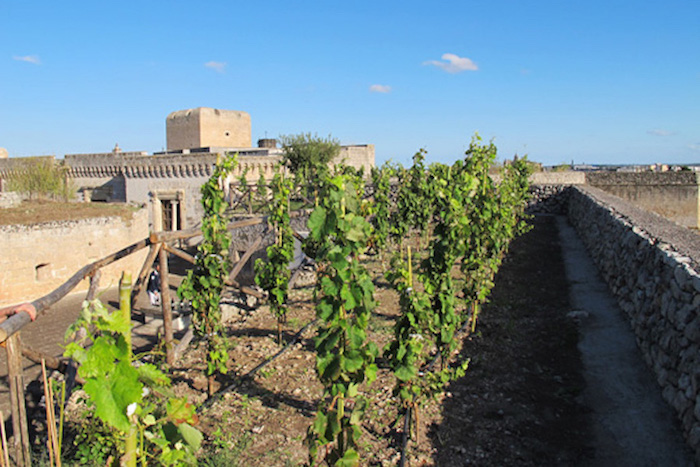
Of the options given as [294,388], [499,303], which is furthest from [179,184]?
[294,388]

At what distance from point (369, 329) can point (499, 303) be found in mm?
2728

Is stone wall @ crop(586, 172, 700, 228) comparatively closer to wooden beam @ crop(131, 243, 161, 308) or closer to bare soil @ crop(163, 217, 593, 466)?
bare soil @ crop(163, 217, 593, 466)

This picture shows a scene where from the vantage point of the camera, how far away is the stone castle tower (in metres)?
35.6

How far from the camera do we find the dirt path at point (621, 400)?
430cm

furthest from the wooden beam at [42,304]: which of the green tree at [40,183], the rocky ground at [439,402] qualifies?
the green tree at [40,183]

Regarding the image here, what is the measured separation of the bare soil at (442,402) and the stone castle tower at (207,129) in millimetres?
29751

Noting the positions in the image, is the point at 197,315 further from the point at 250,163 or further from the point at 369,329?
the point at 250,163

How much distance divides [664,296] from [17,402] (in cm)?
577

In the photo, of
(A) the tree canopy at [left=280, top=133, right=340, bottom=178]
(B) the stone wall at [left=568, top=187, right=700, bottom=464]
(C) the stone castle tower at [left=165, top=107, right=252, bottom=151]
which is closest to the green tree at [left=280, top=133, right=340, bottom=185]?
(A) the tree canopy at [left=280, top=133, right=340, bottom=178]

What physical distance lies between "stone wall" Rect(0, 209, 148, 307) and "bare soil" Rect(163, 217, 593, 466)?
970cm

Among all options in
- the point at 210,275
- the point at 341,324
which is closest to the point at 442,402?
the point at 341,324

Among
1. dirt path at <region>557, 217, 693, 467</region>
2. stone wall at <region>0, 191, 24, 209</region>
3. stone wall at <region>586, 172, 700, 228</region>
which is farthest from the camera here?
stone wall at <region>586, 172, 700, 228</region>

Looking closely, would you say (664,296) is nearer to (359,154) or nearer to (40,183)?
(359,154)

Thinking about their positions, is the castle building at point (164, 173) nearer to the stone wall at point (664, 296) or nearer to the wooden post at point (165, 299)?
the stone wall at point (664, 296)
